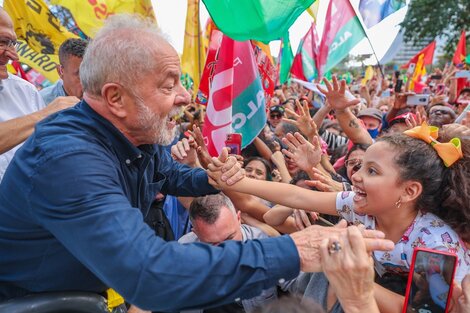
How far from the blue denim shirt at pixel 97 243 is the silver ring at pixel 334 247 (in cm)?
10

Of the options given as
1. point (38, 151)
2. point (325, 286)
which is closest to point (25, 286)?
point (38, 151)

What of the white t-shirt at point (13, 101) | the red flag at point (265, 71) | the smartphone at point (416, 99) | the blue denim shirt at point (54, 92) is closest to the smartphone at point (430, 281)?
the white t-shirt at point (13, 101)

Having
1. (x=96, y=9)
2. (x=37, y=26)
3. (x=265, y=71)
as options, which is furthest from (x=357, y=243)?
(x=37, y=26)

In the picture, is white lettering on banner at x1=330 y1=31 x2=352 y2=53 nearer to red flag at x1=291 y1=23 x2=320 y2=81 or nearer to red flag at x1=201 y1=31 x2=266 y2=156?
red flag at x1=291 y1=23 x2=320 y2=81

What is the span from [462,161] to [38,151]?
1715 millimetres

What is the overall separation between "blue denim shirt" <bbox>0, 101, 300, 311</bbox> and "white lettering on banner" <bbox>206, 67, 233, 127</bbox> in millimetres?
1880

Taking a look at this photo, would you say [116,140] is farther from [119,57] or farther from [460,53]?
[460,53]

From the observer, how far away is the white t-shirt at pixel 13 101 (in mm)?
2621

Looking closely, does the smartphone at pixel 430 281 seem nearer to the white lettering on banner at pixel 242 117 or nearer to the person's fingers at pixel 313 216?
the person's fingers at pixel 313 216

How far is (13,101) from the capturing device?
2.66 meters

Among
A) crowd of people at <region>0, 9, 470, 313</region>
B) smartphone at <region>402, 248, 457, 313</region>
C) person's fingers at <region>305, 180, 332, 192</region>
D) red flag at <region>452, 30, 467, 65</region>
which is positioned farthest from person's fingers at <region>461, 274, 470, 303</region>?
red flag at <region>452, 30, 467, 65</region>

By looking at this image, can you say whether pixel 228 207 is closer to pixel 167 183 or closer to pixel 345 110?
pixel 167 183

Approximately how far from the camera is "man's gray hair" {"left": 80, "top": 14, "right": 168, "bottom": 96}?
A: 149 cm

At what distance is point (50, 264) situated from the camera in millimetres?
1470
